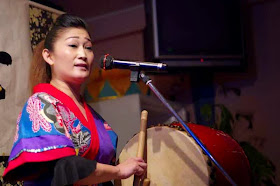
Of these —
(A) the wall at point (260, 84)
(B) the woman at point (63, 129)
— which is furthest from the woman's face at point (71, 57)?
(A) the wall at point (260, 84)

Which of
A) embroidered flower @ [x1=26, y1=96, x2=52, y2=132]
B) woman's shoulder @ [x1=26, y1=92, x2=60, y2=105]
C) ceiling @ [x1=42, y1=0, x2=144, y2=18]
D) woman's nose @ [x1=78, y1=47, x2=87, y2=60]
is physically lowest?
embroidered flower @ [x1=26, y1=96, x2=52, y2=132]

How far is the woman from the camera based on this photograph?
3.75ft

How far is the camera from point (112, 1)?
3.57 metres

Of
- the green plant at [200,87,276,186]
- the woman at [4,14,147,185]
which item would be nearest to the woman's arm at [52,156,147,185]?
the woman at [4,14,147,185]

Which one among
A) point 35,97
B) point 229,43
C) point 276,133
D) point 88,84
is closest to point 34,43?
point 35,97

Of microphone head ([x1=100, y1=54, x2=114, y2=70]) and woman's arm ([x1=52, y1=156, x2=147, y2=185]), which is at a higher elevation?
microphone head ([x1=100, y1=54, x2=114, y2=70])

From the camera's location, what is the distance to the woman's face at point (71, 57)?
140cm

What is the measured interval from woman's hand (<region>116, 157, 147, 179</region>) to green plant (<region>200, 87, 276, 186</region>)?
141cm

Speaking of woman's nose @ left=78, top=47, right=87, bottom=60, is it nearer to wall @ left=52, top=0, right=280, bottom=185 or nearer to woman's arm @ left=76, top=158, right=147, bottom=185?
woman's arm @ left=76, top=158, right=147, bottom=185

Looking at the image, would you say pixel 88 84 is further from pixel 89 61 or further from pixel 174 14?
pixel 89 61

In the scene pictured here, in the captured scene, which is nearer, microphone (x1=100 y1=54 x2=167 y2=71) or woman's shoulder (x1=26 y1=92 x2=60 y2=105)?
woman's shoulder (x1=26 y1=92 x2=60 y2=105)

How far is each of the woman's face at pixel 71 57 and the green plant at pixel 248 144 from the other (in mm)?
1561

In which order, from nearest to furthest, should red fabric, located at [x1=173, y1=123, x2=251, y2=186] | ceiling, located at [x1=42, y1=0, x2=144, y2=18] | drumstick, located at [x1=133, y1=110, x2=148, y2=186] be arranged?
drumstick, located at [x1=133, y1=110, x2=148, y2=186]
red fabric, located at [x1=173, y1=123, x2=251, y2=186]
ceiling, located at [x1=42, y1=0, x2=144, y2=18]

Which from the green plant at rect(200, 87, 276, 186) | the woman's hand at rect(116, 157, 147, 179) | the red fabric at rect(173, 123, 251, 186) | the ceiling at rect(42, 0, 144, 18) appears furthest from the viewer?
the ceiling at rect(42, 0, 144, 18)
